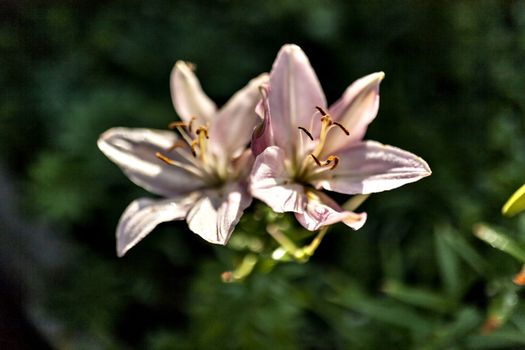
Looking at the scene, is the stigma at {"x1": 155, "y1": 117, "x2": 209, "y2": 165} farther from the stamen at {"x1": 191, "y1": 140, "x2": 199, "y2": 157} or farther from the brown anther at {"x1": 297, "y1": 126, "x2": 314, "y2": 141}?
the brown anther at {"x1": 297, "y1": 126, "x2": 314, "y2": 141}

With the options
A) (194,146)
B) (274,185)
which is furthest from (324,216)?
(194,146)

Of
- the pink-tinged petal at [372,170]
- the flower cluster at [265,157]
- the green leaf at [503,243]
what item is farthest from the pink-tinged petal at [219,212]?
the green leaf at [503,243]

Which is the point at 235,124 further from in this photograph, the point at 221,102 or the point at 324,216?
the point at 221,102

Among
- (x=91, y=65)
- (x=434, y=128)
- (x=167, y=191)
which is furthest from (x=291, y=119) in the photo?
(x=91, y=65)

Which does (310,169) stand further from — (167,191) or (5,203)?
(5,203)

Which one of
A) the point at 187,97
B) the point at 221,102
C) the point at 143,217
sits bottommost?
the point at 221,102
